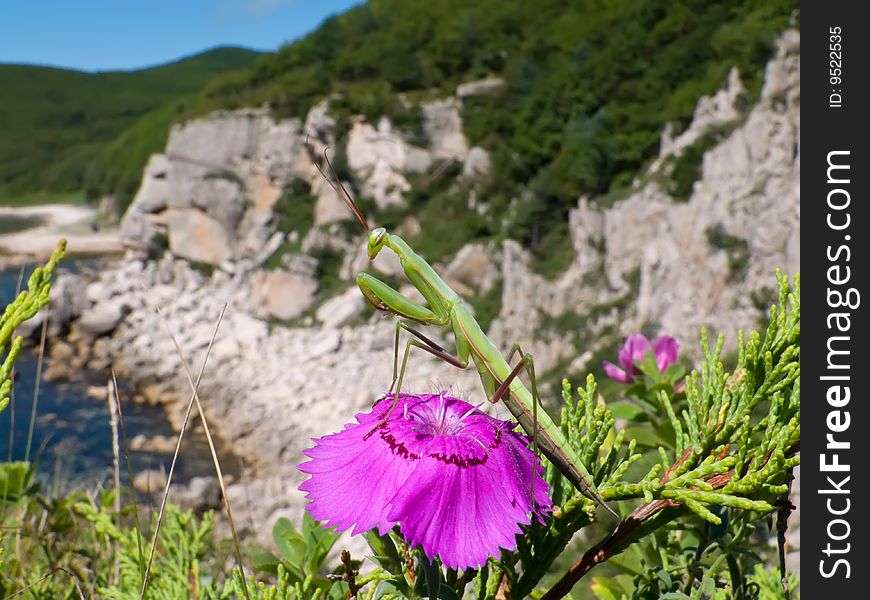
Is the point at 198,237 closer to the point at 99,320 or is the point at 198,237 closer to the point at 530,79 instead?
the point at 99,320

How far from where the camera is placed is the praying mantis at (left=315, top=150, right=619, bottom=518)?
69 centimetres

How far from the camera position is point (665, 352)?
1.27 m

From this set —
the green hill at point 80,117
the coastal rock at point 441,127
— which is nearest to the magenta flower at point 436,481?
the coastal rock at point 441,127

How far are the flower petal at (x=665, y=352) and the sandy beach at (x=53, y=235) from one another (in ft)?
81.9

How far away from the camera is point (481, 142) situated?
53.2 feet

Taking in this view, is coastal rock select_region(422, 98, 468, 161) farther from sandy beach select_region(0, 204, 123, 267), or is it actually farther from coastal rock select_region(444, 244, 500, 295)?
sandy beach select_region(0, 204, 123, 267)

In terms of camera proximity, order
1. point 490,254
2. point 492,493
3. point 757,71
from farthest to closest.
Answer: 1. point 490,254
2. point 757,71
3. point 492,493

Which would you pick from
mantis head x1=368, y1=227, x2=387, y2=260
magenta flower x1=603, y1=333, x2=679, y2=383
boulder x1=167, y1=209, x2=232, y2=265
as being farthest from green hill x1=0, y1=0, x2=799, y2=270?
mantis head x1=368, y1=227, x2=387, y2=260

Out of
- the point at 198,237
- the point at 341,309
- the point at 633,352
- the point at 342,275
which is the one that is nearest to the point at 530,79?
the point at 342,275

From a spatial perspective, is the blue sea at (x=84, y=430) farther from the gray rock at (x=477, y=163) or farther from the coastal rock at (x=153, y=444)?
the gray rock at (x=477, y=163)
